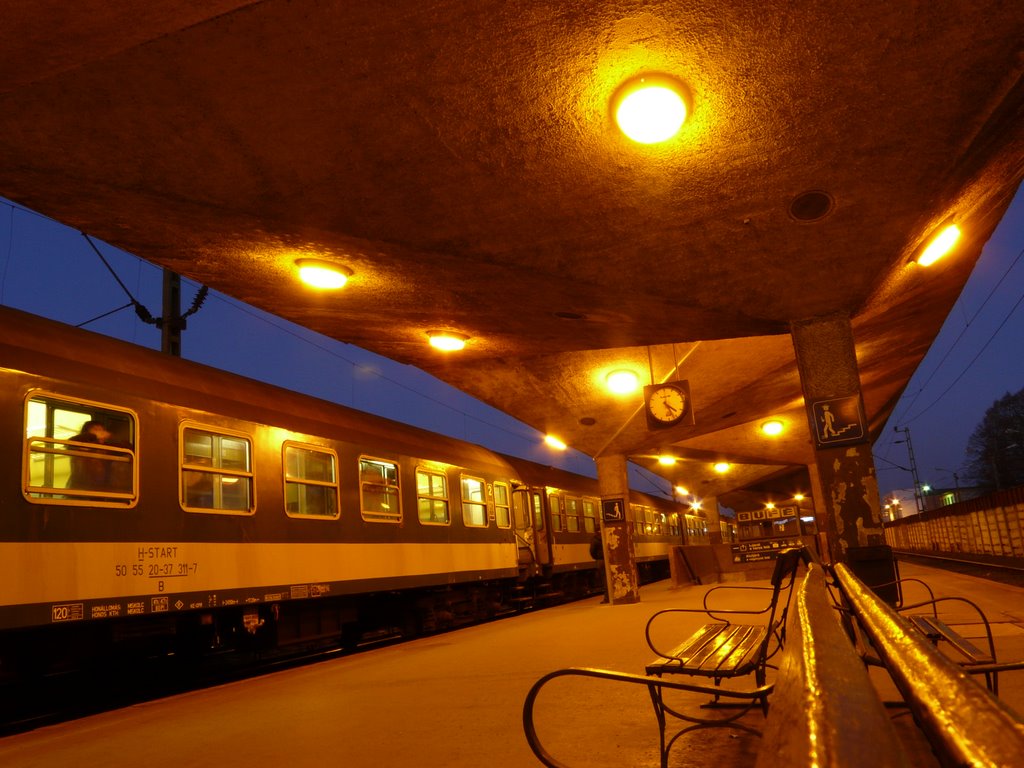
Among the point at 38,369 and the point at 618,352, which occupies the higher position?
the point at 618,352

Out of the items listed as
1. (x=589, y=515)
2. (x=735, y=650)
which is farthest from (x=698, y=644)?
(x=589, y=515)

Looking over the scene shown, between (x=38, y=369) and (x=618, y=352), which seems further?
(x=618, y=352)

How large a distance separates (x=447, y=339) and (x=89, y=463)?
4404mm

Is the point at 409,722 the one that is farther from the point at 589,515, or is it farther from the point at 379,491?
the point at 589,515

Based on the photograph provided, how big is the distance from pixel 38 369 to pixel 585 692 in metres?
5.23

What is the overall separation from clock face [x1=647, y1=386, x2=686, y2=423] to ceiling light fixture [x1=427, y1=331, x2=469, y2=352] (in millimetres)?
3182

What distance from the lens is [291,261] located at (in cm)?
766

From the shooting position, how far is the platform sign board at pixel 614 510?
1678 cm

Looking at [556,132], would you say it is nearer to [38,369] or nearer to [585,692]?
[585,692]

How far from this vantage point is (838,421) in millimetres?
8633

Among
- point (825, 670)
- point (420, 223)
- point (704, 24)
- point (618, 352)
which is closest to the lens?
point (825, 670)

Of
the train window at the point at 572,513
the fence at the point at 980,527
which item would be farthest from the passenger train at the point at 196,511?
the fence at the point at 980,527

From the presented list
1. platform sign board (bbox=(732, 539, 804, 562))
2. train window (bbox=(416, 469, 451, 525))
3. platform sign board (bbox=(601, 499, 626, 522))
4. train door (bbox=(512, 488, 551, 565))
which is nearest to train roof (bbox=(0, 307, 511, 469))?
train window (bbox=(416, 469, 451, 525))

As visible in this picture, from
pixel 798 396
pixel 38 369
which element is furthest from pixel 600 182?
pixel 798 396
